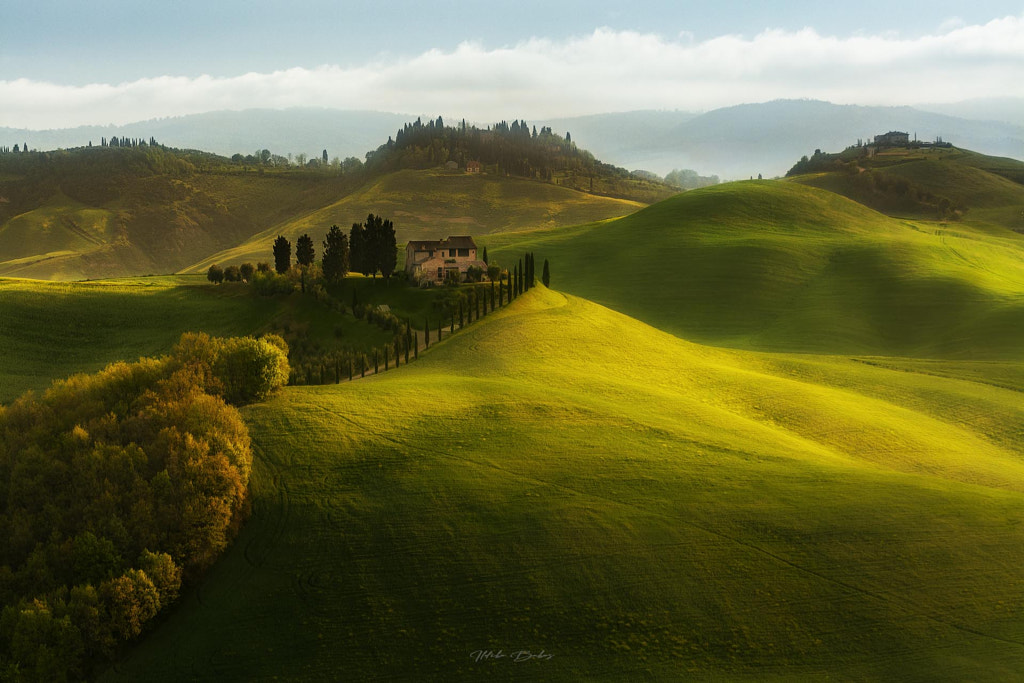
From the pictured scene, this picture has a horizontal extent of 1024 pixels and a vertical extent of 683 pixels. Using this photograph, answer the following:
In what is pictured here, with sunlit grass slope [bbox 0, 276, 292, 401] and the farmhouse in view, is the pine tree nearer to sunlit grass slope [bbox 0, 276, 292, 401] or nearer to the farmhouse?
sunlit grass slope [bbox 0, 276, 292, 401]

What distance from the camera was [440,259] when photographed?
3735 inches

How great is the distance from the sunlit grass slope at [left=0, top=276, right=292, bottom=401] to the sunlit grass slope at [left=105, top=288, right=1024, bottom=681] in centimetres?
4324

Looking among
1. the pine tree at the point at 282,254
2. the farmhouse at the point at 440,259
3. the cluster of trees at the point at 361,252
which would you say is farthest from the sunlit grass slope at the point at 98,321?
the farmhouse at the point at 440,259

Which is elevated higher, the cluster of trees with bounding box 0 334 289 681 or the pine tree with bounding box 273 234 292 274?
the pine tree with bounding box 273 234 292 274

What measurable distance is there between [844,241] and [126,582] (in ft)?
470

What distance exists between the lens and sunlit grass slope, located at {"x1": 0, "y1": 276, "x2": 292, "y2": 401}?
8138 centimetres

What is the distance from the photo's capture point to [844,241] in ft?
472

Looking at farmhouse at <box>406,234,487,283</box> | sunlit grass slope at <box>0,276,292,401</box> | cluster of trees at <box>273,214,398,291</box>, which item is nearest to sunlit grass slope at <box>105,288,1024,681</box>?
sunlit grass slope at <box>0,276,292,401</box>

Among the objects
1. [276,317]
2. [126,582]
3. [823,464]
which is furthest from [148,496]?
[276,317]

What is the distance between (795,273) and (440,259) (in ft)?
A: 227

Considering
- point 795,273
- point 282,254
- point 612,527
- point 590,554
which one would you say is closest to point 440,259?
point 282,254

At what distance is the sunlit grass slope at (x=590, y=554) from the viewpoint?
28.6 metres

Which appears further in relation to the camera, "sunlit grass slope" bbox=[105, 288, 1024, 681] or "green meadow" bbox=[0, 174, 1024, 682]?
"green meadow" bbox=[0, 174, 1024, 682]

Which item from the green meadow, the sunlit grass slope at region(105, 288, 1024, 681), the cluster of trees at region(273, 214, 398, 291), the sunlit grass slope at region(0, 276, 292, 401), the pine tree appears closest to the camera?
the sunlit grass slope at region(105, 288, 1024, 681)
